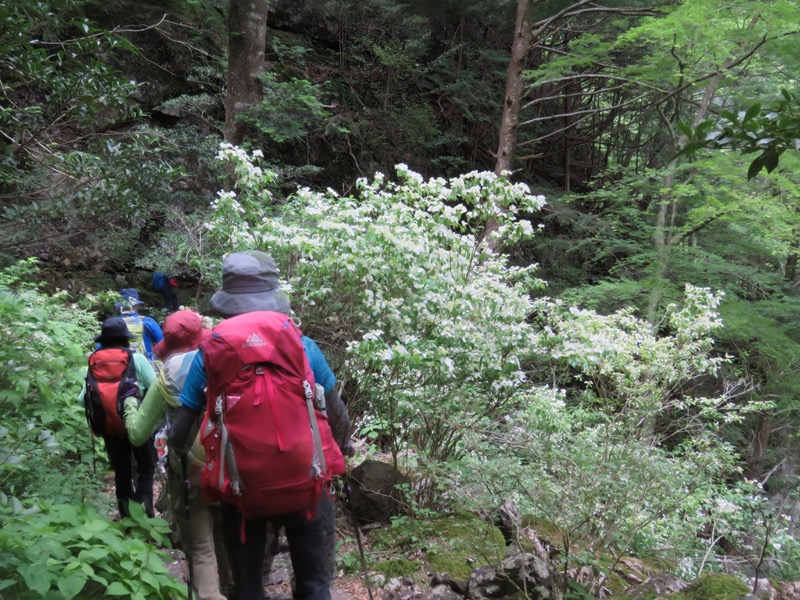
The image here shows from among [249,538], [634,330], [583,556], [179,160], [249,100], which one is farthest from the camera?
[179,160]

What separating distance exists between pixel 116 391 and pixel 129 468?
2.14 feet

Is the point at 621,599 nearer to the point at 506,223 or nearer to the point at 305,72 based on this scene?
the point at 506,223

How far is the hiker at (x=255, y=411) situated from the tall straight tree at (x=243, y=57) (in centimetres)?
694

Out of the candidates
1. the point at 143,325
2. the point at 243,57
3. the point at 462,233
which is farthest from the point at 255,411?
the point at 243,57

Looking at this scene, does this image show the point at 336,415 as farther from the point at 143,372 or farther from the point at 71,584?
the point at 143,372

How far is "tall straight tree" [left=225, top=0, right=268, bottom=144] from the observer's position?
8.68 metres

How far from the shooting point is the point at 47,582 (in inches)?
101

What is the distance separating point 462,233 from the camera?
20.4ft

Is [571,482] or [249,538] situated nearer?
[249,538]

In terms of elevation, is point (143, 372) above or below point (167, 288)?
above


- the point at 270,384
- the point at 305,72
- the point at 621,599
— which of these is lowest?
the point at 621,599

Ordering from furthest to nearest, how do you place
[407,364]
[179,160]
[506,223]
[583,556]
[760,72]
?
[760,72]
[179,160]
[506,223]
[407,364]
[583,556]

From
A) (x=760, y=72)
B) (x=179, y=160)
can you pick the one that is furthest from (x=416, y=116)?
(x=760, y=72)

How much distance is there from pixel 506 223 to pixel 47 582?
4.38 metres
